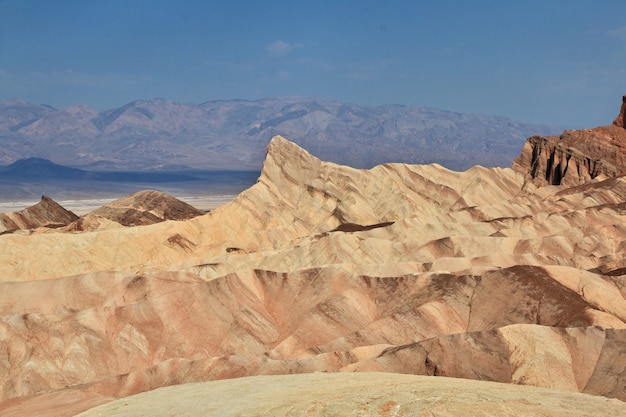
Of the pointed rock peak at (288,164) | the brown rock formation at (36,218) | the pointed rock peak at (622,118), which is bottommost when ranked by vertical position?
the brown rock formation at (36,218)

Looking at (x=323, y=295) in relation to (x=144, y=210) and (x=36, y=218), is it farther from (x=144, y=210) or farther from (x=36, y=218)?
(x=144, y=210)

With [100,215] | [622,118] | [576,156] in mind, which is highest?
[622,118]

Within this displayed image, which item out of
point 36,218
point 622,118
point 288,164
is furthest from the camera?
point 36,218

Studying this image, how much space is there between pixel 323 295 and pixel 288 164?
33361 millimetres

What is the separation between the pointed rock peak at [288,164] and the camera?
74438 millimetres

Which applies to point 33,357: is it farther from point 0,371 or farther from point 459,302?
point 459,302

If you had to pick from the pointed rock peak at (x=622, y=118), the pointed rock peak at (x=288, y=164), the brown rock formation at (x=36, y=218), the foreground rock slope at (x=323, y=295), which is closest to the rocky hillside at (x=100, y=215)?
the brown rock formation at (x=36, y=218)

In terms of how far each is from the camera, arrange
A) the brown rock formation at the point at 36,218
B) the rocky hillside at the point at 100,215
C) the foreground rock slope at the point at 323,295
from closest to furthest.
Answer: the foreground rock slope at the point at 323,295, the rocky hillside at the point at 100,215, the brown rock formation at the point at 36,218

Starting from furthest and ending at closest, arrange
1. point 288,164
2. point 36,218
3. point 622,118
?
point 36,218 → point 622,118 → point 288,164

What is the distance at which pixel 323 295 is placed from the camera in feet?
143

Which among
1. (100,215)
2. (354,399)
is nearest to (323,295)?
(354,399)

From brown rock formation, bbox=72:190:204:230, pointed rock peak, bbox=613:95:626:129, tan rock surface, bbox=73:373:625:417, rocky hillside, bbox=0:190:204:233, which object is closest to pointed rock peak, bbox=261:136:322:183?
rocky hillside, bbox=0:190:204:233

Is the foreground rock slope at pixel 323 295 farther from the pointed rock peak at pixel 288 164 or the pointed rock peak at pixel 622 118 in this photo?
the pointed rock peak at pixel 622 118

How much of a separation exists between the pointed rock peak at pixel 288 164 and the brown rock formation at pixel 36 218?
25.8m
